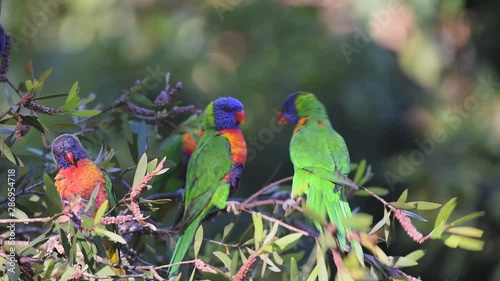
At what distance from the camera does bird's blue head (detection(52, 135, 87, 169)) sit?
4.38 ft

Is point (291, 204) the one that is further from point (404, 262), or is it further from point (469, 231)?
point (469, 231)

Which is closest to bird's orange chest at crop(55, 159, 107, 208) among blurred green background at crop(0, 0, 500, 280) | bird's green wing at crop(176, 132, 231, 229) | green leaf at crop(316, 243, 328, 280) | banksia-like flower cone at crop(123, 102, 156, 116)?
banksia-like flower cone at crop(123, 102, 156, 116)

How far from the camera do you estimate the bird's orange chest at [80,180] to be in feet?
4.46

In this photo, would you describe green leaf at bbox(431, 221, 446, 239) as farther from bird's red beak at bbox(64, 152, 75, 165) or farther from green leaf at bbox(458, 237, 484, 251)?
bird's red beak at bbox(64, 152, 75, 165)

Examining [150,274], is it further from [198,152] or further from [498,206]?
[498,206]

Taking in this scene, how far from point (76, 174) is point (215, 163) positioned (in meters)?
0.45

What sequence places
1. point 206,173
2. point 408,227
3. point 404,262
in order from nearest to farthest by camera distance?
point 408,227 < point 404,262 < point 206,173

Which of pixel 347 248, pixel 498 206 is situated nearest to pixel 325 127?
pixel 347 248

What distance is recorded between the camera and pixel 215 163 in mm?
1722

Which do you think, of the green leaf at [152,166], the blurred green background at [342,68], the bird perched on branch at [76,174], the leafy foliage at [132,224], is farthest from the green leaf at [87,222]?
the blurred green background at [342,68]

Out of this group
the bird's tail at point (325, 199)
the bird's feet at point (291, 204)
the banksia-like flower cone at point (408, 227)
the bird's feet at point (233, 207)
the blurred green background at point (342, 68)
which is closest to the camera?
the banksia-like flower cone at point (408, 227)

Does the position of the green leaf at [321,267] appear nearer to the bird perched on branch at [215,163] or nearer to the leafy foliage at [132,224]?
the leafy foliage at [132,224]

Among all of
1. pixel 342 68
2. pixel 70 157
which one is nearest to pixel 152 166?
pixel 70 157

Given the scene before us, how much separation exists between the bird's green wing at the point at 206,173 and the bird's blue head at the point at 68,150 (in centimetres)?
33
